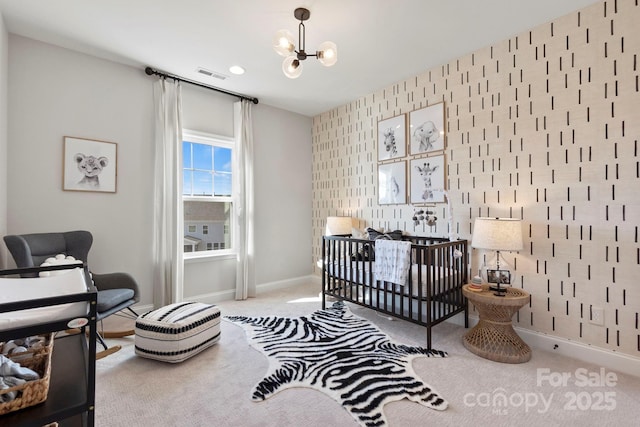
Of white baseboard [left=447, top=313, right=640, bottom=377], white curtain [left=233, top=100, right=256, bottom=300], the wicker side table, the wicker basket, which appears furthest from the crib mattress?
the wicker basket

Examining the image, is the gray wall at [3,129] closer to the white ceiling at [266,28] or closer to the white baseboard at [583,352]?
the white ceiling at [266,28]

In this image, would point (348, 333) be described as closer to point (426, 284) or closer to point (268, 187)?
point (426, 284)

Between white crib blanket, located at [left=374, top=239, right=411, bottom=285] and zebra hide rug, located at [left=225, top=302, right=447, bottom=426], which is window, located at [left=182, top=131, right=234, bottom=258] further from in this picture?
white crib blanket, located at [left=374, top=239, right=411, bottom=285]

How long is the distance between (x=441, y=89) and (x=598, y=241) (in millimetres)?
1929

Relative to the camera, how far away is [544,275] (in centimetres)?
235

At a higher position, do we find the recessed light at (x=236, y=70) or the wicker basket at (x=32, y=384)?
Result: the recessed light at (x=236, y=70)

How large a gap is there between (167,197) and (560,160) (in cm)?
376

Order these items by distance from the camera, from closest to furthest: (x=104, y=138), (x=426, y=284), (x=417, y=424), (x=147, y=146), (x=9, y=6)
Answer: (x=417, y=424) → (x=9, y=6) → (x=426, y=284) → (x=104, y=138) → (x=147, y=146)

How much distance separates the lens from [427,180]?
3.14 meters

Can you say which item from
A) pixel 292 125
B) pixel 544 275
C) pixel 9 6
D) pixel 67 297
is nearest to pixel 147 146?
pixel 9 6

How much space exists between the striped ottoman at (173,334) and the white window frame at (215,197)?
133cm

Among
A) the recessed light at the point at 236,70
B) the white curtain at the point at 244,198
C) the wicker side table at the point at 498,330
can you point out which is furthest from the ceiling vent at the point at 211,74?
the wicker side table at the point at 498,330

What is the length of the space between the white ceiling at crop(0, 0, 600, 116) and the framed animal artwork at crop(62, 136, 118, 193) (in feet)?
2.94

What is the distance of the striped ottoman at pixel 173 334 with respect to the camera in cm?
207
